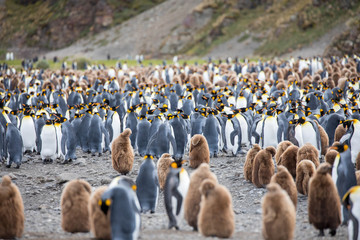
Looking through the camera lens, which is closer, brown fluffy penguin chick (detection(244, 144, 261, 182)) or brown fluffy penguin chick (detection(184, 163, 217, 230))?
brown fluffy penguin chick (detection(184, 163, 217, 230))

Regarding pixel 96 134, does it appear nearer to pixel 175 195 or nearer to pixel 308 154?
pixel 308 154

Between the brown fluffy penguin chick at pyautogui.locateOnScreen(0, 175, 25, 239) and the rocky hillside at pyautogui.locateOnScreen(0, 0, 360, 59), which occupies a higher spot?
the rocky hillside at pyautogui.locateOnScreen(0, 0, 360, 59)

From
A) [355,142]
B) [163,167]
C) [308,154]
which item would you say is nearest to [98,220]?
[163,167]

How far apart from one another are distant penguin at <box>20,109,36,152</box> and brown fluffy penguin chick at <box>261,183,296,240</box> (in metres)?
7.10

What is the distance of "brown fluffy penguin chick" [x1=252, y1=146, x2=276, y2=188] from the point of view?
684cm

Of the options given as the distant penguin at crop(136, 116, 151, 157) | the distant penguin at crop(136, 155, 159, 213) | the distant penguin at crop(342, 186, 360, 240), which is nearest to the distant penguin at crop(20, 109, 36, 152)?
the distant penguin at crop(136, 116, 151, 157)

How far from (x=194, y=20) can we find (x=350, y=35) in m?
23.8

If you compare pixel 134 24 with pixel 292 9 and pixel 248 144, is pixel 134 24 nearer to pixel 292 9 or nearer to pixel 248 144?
pixel 292 9

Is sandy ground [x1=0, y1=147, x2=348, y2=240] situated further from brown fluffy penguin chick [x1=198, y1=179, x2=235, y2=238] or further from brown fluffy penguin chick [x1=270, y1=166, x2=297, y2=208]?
brown fluffy penguin chick [x1=270, y1=166, x2=297, y2=208]

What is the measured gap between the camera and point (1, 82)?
69.6 ft

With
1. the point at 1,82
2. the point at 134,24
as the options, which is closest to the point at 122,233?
the point at 1,82

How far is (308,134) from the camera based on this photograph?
8555 millimetres

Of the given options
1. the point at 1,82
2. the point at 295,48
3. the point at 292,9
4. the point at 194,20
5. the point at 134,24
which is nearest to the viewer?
the point at 1,82

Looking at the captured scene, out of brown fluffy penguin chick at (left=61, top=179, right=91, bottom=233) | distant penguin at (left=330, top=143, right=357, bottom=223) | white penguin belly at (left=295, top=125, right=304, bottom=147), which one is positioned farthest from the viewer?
white penguin belly at (left=295, top=125, right=304, bottom=147)
